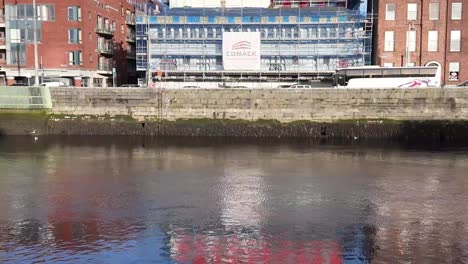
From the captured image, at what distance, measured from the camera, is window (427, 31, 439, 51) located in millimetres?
64125

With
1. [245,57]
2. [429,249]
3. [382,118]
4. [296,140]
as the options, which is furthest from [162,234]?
[245,57]

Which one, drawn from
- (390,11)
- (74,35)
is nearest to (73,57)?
(74,35)

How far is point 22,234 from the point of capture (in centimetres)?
1584

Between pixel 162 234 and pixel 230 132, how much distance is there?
28654mm

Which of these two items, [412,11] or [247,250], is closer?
[247,250]

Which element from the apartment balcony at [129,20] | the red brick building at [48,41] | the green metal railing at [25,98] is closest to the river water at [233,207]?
the green metal railing at [25,98]

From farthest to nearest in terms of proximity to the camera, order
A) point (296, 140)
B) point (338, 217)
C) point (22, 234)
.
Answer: point (296, 140) → point (338, 217) → point (22, 234)

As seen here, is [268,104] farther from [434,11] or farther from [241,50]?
[434,11]

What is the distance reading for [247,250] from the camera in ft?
47.0

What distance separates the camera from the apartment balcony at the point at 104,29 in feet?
243

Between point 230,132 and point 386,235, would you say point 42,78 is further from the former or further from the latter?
point 386,235

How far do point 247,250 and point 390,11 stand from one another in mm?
56448

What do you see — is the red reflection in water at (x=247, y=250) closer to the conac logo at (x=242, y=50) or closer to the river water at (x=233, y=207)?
the river water at (x=233, y=207)

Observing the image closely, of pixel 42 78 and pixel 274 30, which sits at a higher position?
pixel 274 30
